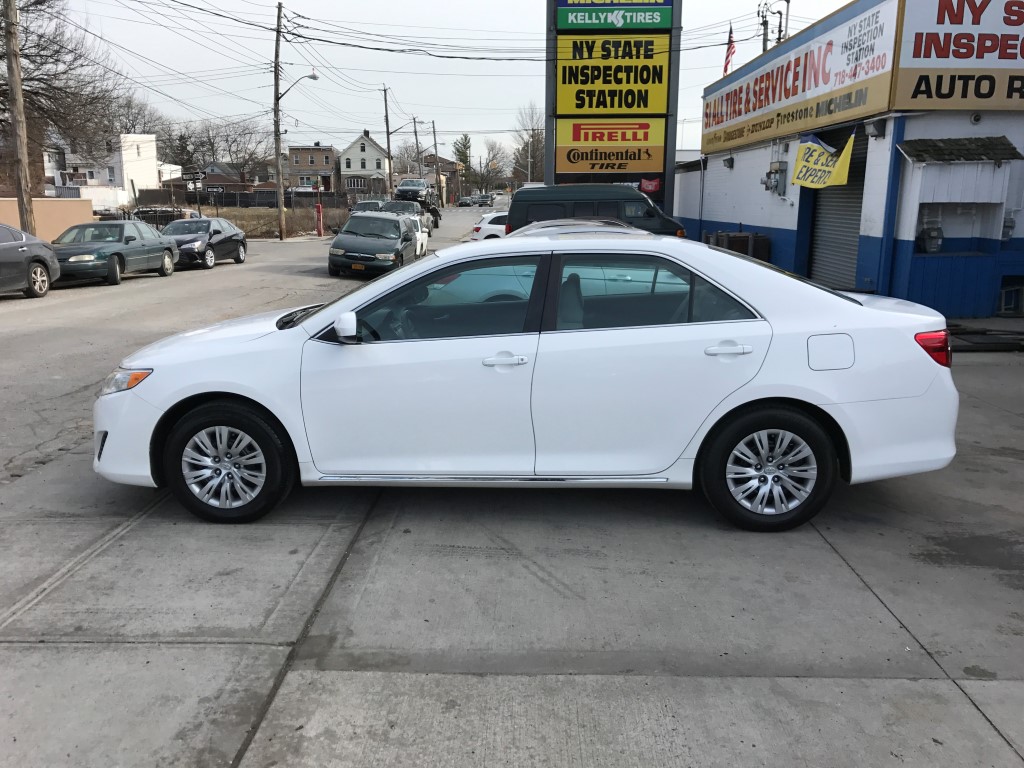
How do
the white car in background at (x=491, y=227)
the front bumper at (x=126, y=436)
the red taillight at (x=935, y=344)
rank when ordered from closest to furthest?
1. the red taillight at (x=935, y=344)
2. the front bumper at (x=126, y=436)
3. the white car in background at (x=491, y=227)

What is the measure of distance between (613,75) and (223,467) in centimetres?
1826

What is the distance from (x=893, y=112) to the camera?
1129cm

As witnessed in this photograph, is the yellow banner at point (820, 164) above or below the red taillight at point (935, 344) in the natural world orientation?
above

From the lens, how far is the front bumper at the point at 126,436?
460cm

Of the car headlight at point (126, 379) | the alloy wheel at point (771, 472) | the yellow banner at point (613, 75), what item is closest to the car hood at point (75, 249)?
the yellow banner at point (613, 75)

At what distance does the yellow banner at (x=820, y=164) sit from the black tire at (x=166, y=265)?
14.7m

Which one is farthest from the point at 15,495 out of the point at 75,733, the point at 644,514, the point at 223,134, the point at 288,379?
the point at 223,134

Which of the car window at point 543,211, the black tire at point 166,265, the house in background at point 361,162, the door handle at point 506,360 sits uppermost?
the house in background at point 361,162

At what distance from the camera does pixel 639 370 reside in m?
4.43

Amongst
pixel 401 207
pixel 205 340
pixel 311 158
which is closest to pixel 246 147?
pixel 311 158

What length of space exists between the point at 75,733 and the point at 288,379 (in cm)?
207

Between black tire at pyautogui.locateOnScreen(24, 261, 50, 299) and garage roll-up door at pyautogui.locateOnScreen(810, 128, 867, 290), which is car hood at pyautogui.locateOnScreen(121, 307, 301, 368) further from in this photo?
black tire at pyautogui.locateOnScreen(24, 261, 50, 299)

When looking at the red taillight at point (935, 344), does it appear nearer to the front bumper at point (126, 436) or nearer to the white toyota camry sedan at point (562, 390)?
the white toyota camry sedan at point (562, 390)

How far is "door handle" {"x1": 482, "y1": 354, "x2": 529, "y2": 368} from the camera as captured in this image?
4441mm
